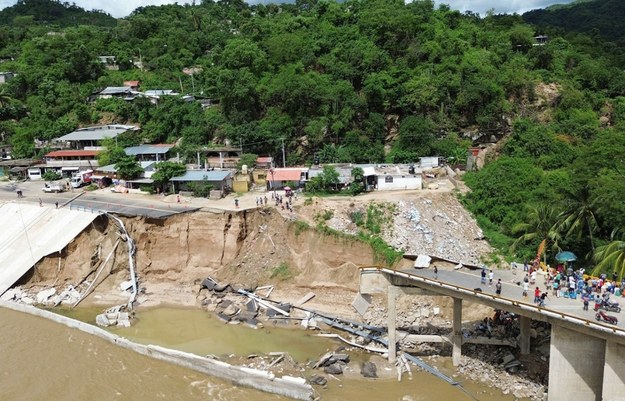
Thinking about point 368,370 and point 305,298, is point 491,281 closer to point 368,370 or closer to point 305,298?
point 368,370

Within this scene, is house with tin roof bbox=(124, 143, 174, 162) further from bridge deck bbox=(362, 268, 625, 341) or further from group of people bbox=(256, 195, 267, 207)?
bridge deck bbox=(362, 268, 625, 341)

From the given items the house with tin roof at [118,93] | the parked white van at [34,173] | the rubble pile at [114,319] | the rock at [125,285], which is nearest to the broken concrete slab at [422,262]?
the rubble pile at [114,319]

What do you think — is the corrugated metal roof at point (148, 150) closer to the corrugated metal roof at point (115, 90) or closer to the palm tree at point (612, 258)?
the corrugated metal roof at point (115, 90)

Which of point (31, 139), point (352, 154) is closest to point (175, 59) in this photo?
point (31, 139)

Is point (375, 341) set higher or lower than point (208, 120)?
lower

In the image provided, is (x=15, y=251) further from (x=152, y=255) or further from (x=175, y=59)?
(x=175, y=59)

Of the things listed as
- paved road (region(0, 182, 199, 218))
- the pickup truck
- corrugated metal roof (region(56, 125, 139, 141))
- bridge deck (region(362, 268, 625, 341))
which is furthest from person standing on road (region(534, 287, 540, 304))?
corrugated metal roof (region(56, 125, 139, 141))
